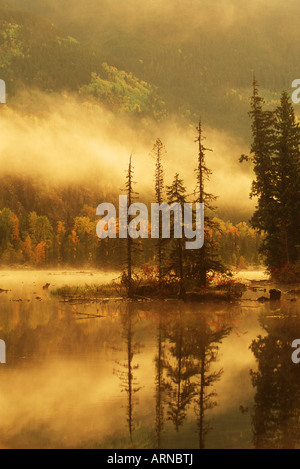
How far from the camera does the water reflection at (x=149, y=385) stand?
9.73 m

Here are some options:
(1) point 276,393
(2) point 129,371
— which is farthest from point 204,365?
(1) point 276,393

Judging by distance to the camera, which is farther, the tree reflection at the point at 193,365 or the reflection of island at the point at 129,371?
the reflection of island at the point at 129,371

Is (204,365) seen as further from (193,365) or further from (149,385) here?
(149,385)

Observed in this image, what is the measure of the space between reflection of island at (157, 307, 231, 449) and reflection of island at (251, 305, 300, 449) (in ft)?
3.56

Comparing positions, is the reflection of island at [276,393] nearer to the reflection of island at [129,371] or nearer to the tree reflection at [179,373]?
the tree reflection at [179,373]

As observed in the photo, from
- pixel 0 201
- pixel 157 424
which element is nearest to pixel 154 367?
pixel 157 424

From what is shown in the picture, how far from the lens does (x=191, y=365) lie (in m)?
15.2

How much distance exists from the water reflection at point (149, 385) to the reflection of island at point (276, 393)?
0.07ft

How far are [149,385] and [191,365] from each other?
2.55m

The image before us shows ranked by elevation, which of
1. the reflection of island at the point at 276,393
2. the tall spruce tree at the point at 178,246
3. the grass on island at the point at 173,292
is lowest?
the reflection of island at the point at 276,393

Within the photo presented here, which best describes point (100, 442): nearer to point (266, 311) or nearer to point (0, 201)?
point (266, 311)

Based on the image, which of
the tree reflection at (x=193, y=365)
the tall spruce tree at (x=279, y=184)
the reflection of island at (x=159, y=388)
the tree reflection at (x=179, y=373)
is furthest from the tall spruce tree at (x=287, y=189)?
the reflection of island at (x=159, y=388)
